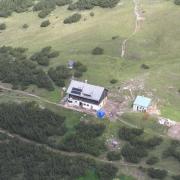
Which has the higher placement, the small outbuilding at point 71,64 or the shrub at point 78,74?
the small outbuilding at point 71,64

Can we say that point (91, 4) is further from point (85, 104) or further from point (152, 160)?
point (152, 160)

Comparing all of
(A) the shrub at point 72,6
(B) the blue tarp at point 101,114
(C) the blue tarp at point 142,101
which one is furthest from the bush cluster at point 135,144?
(A) the shrub at point 72,6

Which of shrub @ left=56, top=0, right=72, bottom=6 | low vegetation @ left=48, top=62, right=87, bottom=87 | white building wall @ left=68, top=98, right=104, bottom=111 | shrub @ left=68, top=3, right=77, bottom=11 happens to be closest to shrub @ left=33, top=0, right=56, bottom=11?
shrub @ left=56, top=0, right=72, bottom=6

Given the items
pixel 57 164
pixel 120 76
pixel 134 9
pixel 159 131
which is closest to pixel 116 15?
pixel 134 9

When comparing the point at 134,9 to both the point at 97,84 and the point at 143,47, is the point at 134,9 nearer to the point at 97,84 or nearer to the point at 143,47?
the point at 143,47

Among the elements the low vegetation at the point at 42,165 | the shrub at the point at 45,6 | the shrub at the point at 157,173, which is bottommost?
the low vegetation at the point at 42,165

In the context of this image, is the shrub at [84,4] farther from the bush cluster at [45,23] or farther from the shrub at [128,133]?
the shrub at [128,133]

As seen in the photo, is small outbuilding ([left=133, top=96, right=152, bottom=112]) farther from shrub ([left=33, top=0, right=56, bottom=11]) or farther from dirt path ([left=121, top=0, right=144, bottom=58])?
shrub ([left=33, top=0, right=56, bottom=11])
